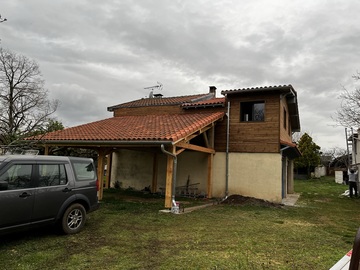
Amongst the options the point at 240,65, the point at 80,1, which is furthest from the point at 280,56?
the point at 80,1

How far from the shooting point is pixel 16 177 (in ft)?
16.6

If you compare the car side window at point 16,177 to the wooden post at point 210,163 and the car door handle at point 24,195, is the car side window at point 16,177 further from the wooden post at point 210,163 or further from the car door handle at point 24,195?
the wooden post at point 210,163

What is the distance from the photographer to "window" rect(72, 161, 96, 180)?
251 inches

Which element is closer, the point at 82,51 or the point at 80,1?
the point at 80,1

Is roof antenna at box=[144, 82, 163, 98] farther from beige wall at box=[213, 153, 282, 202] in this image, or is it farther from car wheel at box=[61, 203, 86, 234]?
car wheel at box=[61, 203, 86, 234]

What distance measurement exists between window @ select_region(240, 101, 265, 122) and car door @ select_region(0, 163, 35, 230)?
10.3 metres

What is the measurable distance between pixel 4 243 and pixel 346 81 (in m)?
18.6

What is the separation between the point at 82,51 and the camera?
14352 mm

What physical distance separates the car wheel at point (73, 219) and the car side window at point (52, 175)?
25.2 inches

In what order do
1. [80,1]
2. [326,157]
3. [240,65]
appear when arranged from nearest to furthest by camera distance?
[80,1] → [240,65] → [326,157]

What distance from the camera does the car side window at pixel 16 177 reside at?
4.84 metres

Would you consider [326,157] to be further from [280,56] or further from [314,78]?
[280,56]

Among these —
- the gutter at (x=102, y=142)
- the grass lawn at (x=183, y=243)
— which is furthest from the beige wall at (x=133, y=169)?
the grass lawn at (x=183, y=243)

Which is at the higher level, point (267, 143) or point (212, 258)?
point (267, 143)
